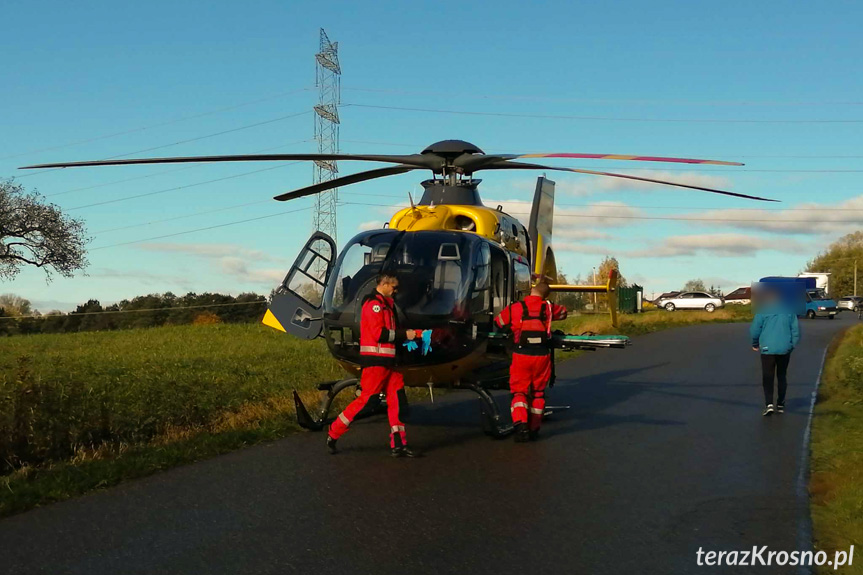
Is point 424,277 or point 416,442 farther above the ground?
point 424,277

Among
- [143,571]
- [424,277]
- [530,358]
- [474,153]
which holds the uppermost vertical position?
[474,153]

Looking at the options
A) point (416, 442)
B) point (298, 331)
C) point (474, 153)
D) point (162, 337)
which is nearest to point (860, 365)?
point (474, 153)

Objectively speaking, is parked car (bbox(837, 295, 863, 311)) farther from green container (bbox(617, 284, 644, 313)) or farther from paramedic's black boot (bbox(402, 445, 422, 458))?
paramedic's black boot (bbox(402, 445, 422, 458))

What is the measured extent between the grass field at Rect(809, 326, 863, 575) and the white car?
5254 centimetres

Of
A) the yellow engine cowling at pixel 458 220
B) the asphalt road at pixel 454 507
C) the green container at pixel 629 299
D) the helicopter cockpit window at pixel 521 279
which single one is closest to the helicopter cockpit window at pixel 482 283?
the yellow engine cowling at pixel 458 220

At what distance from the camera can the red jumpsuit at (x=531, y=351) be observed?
9.85 m

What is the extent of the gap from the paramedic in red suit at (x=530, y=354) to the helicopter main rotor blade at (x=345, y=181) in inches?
127

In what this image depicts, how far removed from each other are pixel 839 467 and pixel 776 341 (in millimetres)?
4300

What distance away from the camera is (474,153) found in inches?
489

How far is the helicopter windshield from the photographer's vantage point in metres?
9.48

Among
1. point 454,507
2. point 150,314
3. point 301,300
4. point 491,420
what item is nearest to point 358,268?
point 301,300

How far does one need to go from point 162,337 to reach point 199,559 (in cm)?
2428

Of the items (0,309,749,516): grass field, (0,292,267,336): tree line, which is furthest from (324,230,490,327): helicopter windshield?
(0,292,267,336): tree line

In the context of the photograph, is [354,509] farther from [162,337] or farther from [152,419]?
[162,337]
